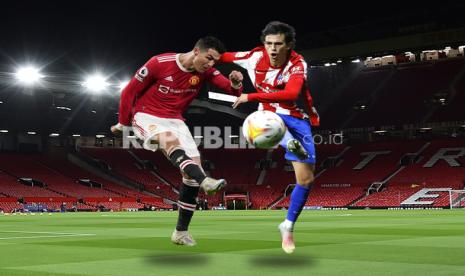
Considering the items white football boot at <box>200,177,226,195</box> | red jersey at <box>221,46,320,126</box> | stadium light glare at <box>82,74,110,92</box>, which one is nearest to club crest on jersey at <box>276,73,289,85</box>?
red jersey at <box>221,46,320,126</box>

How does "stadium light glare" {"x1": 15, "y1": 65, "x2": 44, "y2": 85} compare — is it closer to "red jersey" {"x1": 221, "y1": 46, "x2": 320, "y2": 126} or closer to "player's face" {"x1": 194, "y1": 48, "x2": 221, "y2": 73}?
"player's face" {"x1": 194, "y1": 48, "x2": 221, "y2": 73}

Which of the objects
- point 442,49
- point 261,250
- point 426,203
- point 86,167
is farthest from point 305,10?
point 261,250

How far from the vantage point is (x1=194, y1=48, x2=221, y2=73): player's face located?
378 inches

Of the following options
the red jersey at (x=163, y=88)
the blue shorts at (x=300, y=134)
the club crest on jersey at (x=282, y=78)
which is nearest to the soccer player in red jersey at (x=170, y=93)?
the red jersey at (x=163, y=88)

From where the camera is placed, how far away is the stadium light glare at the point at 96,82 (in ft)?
166

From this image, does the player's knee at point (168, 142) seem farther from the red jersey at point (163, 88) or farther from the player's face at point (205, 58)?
the player's face at point (205, 58)

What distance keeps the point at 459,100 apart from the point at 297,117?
177ft

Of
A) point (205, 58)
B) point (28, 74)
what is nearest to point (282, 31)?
point (205, 58)

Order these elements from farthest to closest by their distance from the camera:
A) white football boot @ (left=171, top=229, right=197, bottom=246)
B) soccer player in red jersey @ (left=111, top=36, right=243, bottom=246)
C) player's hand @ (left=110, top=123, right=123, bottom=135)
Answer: white football boot @ (left=171, top=229, right=197, bottom=246)
player's hand @ (left=110, top=123, right=123, bottom=135)
soccer player in red jersey @ (left=111, top=36, right=243, bottom=246)

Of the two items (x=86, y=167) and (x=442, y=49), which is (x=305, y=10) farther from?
(x=86, y=167)

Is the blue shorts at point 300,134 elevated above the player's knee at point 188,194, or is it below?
above

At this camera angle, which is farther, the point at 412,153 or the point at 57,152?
the point at 57,152

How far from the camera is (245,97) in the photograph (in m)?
8.14

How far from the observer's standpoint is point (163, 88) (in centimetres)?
992
